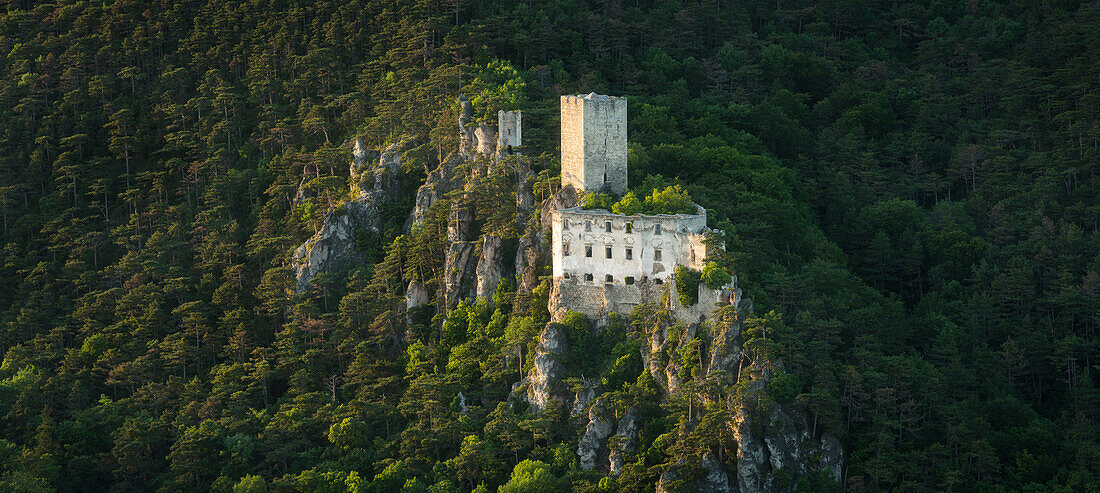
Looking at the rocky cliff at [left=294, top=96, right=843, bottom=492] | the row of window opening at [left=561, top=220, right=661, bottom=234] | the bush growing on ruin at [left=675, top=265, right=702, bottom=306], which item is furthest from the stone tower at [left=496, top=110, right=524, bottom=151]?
the bush growing on ruin at [left=675, top=265, right=702, bottom=306]

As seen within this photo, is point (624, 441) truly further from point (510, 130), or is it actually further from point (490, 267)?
point (510, 130)

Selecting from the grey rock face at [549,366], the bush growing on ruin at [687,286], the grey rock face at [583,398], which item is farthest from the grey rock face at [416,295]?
the bush growing on ruin at [687,286]

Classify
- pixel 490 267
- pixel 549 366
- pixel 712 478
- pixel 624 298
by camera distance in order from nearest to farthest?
pixel 712 478 → pixel 624 298 → pixel 549 366 → pixel 490 267

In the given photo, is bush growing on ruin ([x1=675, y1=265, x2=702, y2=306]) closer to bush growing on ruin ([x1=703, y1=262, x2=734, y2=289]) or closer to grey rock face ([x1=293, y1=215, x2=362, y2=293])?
bush growing on ruin ([x1=703, y1=262, x2=734, y2=289])

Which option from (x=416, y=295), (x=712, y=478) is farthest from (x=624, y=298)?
(x=416, y=295)

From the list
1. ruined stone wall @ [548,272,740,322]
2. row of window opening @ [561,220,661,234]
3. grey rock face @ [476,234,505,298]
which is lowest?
grey rock face @ [476,234,505,298]

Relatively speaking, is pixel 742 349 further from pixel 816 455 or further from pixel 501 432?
pixel 501 432

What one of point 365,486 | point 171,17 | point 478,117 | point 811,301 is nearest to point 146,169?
point 171,17

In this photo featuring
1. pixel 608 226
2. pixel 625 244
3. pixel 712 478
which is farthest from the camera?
pixel 608 226
